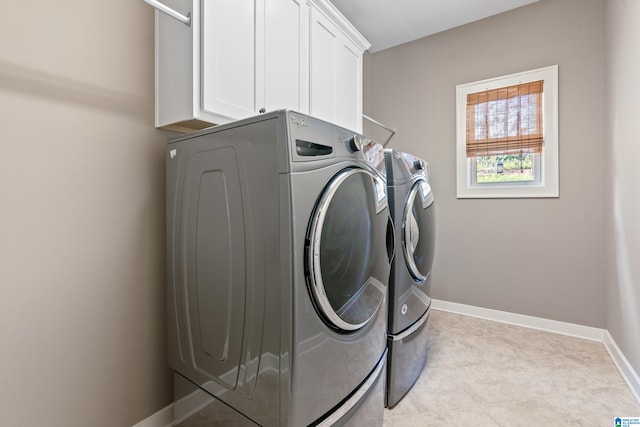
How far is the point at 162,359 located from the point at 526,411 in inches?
73.0

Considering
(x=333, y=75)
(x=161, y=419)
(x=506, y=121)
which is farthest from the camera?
(x=506, y=121)

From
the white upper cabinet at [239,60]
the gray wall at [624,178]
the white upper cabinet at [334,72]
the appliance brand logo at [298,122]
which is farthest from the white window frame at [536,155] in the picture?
the appliance brand logo at [298,122]

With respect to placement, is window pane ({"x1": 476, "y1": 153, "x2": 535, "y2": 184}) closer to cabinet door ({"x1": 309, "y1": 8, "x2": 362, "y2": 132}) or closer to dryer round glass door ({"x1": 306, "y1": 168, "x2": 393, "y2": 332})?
cabinet door ({"x1": 309, "y1": 8, "x2": 362, "y2": 132})

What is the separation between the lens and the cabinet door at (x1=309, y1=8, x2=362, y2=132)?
1912 mm

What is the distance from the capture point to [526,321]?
268 centimetres

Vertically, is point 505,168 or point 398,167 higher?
point 505,168

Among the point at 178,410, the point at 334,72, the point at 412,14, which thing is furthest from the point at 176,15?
the point at 412,14

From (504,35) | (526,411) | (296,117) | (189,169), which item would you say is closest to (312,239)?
(296,117)

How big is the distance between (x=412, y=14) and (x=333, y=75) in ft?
4.34

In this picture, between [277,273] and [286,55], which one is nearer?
[277,273]

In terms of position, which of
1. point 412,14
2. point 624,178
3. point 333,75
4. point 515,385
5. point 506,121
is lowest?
point 515,385

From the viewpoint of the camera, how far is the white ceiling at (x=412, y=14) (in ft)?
8.60

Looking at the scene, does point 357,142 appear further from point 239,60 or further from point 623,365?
point 623,365

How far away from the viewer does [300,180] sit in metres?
0.93
